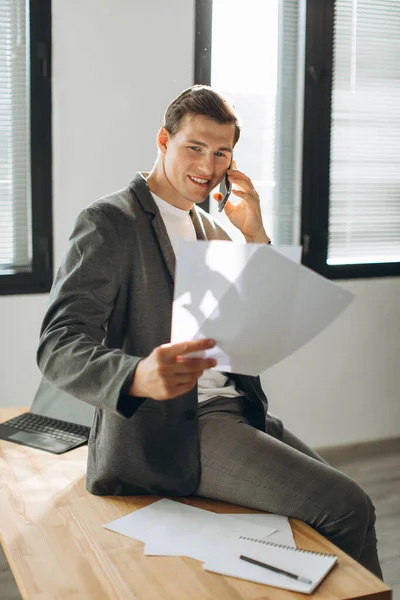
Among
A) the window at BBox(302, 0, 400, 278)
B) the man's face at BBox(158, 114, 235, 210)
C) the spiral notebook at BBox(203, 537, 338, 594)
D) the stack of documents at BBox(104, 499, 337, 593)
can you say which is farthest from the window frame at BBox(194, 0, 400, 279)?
the spiral notebook at BBox(203, 537, 338, 594)

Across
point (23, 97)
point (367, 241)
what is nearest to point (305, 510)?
point (23, 97)

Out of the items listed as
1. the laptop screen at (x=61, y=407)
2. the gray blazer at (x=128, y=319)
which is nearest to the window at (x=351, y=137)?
the laptop screen at (x=61, y=407)

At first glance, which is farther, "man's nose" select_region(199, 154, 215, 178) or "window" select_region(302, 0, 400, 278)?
"window" select_region(302, 0, 400, 278)

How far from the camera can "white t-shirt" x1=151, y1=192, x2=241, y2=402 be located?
176cm

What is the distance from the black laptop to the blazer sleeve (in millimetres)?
507

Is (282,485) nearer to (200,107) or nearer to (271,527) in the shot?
(271,527)

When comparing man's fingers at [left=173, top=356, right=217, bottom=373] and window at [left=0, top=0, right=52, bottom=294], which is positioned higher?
window at [left=0, top=0, right=52, bottom=294]

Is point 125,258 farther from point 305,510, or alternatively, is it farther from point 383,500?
point 383,500

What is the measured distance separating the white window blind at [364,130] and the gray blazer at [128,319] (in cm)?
222

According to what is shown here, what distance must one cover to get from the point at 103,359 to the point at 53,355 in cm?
13

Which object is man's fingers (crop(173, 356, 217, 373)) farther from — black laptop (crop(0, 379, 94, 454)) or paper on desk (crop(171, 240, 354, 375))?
black laptop (crop(0, 379, 94, 454))

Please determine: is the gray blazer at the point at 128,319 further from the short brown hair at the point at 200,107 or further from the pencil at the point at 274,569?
the pencil at the point at 274,569

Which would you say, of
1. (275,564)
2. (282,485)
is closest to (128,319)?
(282,485)

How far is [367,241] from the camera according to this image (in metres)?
3.87
